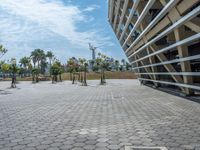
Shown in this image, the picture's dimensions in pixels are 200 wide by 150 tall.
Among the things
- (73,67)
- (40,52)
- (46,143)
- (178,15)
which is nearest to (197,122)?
(46,143)

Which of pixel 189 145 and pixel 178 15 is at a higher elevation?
pixel 178 15

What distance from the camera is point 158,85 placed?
81.5 feet

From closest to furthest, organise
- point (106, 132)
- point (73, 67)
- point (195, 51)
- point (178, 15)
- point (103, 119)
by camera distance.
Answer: point (106, 132) < point (103, 119) < point (178, 15) < point (195, 51) < point (73, 67)

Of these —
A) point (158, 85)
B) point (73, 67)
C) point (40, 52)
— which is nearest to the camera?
point (158, 85)

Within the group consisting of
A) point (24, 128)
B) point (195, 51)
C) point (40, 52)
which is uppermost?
point (40, 52)

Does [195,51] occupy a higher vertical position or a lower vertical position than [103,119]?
higher

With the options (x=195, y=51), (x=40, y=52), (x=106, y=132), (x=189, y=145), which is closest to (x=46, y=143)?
(x=106, y=132)

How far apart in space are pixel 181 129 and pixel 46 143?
3.27 m

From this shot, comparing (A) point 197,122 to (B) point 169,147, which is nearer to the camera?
(B) point 169,147

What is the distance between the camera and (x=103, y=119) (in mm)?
8570

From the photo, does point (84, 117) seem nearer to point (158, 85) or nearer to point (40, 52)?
point (158, 85)

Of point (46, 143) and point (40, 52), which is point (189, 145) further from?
point (40, 52)

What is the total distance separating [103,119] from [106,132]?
1891 millimetres

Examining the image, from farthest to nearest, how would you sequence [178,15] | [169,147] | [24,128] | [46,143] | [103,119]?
[178,15]
[103,119]
[24,128]
[46,143]
[169,147]
